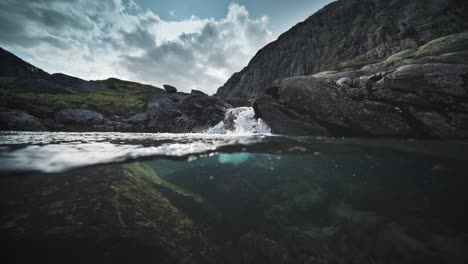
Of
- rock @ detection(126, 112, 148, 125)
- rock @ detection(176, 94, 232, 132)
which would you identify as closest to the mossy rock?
rock @ detection(176, 94, 232, 132)

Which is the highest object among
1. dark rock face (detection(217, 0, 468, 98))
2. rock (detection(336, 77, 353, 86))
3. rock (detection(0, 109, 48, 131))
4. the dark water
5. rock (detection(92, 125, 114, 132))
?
dark rock face (detection(217, 0, 468, 98))

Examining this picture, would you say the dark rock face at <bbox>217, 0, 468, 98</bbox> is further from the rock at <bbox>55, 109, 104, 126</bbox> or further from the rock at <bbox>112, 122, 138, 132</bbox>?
the rock at <bbox>55, 109, 104, 126</bbox>

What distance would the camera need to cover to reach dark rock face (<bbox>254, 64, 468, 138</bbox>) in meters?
9.83

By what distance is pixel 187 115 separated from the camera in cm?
2567

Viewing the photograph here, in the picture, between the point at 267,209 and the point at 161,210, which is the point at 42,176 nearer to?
the point at 161,210

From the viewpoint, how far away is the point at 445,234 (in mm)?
3131

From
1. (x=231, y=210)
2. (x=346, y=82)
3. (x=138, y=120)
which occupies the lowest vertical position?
(x=231, y=210)

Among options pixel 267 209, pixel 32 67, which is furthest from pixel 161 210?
pixel 32 67

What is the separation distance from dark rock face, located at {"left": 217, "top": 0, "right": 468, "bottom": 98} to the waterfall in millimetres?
41682

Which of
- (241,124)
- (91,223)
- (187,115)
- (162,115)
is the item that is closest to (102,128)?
(162,115)

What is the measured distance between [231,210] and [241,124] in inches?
562

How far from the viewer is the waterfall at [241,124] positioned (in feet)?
55.4

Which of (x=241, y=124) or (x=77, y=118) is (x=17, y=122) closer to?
(x=77, y=118)

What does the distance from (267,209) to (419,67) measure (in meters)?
13.6
